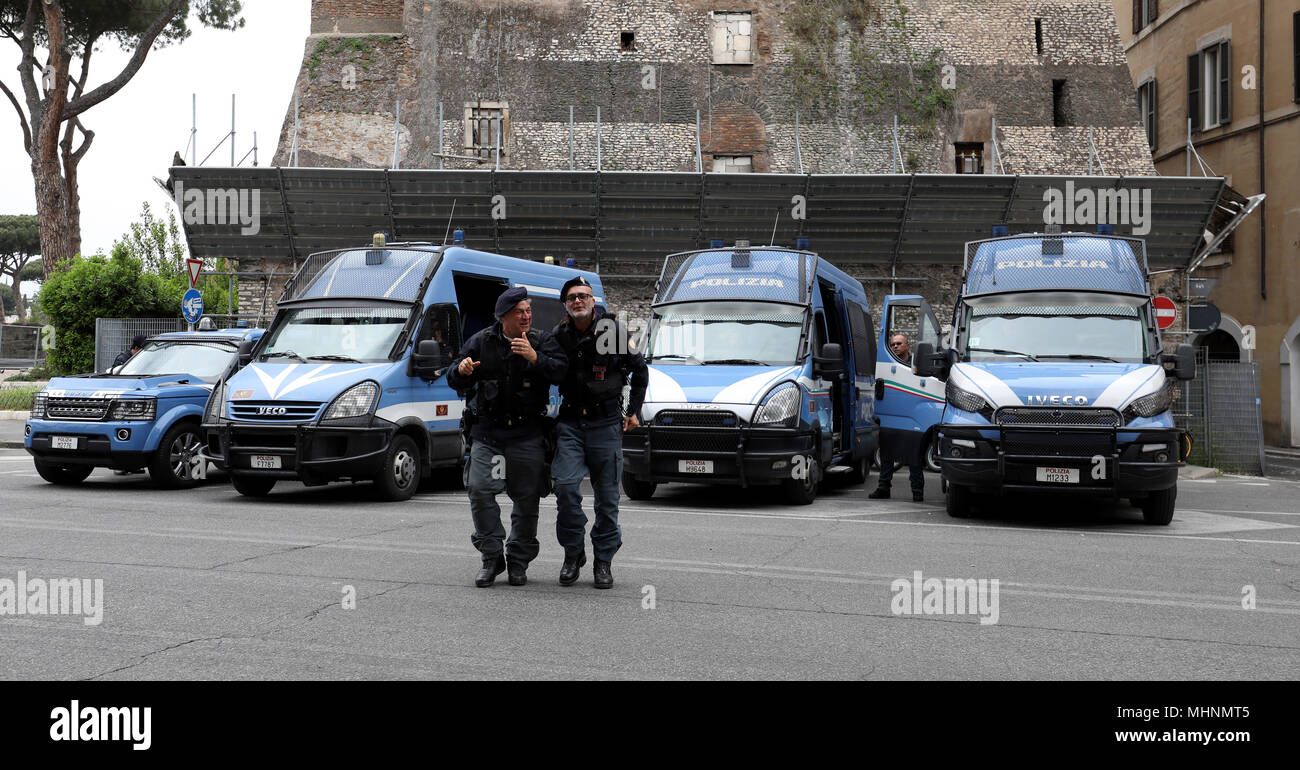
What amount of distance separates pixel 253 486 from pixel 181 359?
2795 mm

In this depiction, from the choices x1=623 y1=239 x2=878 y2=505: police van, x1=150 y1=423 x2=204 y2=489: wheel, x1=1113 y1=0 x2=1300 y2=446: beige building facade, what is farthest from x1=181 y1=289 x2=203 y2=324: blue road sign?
x1=1113 y1=0 x2=1300 y2=446: beige building facade

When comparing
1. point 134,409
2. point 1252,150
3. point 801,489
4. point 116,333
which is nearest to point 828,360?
point 801,489

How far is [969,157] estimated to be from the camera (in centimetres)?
3441

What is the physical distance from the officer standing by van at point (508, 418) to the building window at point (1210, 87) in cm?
3006

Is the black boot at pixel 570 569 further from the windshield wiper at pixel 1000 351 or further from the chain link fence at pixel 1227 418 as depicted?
the chain link fence at pixel 1227 418

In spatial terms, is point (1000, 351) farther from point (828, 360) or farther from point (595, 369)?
point (595, 369)

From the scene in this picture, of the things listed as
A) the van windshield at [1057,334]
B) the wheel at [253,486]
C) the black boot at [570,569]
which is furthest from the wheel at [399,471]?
the van windshield at [1057,334]

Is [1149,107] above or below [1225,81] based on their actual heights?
above

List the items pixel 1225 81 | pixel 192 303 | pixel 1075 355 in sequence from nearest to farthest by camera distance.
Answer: pixel 1075 355
pixel 192 303
pixel 1225 81

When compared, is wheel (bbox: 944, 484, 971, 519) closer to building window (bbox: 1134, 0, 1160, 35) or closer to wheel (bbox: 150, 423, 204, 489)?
wheel (bbox: 150, 423, 204, 489)

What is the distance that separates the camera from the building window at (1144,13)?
37.7m

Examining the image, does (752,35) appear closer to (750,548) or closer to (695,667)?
(750,548)

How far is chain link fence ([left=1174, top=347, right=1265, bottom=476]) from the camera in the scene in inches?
824

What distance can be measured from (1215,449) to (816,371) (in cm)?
1027
